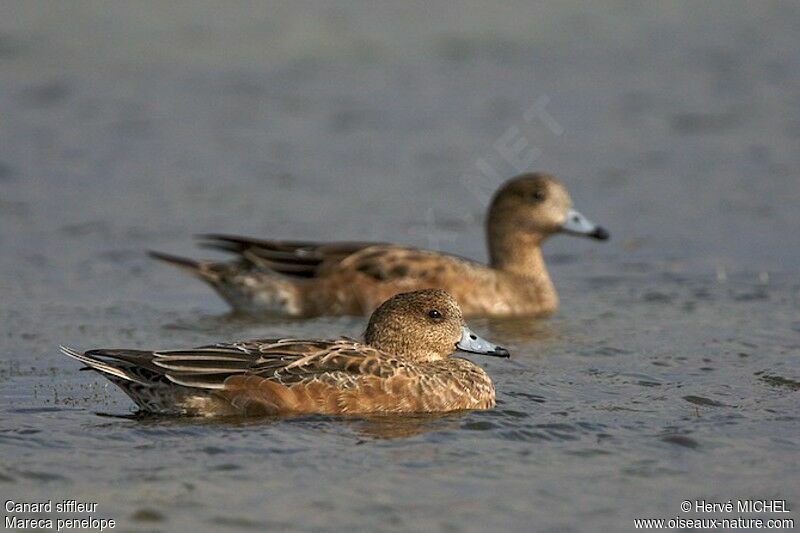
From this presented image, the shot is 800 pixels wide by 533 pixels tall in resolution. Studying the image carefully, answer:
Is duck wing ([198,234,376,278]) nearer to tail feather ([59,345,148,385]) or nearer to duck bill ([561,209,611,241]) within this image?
duck bill ([561,209,611,241])

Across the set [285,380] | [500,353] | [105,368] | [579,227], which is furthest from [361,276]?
[105,368]

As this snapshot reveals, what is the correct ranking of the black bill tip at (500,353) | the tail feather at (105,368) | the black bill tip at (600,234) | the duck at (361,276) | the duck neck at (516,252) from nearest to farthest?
the tail feather at (105,368) < the black bill tip at (500,353) < the duck at (361,276) < the black bill tip at (600,234) < the duck neck at (516,252)

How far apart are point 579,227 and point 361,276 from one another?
1644 millimetres

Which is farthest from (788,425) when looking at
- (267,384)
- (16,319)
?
(16,319)

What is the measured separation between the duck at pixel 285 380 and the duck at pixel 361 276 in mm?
3192

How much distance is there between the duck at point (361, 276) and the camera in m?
11.1

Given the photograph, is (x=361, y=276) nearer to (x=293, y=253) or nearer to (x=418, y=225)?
(x=293, y=253)

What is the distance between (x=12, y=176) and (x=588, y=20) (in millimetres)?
7515

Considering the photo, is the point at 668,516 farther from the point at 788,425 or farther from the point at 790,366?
the point at 790,366

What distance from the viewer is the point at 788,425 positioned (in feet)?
24.4

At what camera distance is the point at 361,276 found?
36.3 ft

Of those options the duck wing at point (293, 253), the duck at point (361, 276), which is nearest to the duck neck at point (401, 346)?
the duck at point (361, 276)

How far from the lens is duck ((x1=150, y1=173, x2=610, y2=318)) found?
11.1 meters

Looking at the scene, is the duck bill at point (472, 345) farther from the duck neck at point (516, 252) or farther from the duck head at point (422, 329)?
the duck neck at point (516, 252)
